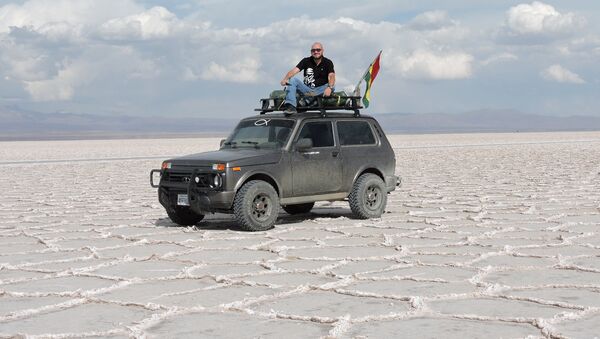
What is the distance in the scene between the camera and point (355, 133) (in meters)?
12.4

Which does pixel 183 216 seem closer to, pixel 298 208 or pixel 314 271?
pixel 298 208

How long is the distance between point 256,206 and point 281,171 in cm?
62

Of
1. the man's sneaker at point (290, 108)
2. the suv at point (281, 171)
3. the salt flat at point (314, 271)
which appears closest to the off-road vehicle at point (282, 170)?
the suv at point (281, 171)

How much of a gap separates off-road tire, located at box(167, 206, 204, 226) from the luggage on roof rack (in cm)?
182

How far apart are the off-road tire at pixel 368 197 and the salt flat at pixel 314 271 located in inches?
10.9

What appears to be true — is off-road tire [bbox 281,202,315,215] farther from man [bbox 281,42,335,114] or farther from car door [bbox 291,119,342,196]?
man [bbox 281,42,335,114]

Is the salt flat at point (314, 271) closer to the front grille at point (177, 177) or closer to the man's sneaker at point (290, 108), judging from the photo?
the front grille at point (177, 177)

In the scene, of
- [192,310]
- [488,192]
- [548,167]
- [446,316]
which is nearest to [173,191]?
[192,310]

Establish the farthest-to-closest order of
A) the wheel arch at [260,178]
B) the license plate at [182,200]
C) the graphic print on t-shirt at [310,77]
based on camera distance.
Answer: the graphic print on t-shirt at [310,77]
the license plate at [182,200]
the wheel arch at [260,178]

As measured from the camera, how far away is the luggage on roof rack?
12.1 meters

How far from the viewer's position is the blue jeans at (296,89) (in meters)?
12.1

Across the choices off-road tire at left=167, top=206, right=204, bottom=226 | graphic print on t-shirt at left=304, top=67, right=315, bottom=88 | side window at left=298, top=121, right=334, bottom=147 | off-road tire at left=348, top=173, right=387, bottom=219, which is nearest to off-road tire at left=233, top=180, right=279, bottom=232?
off-road tire at left=167, top=206, right=204, bottom=226

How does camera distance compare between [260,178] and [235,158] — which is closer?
[235,158]

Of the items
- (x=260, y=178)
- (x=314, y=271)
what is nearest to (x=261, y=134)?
(x=260, y=178)
